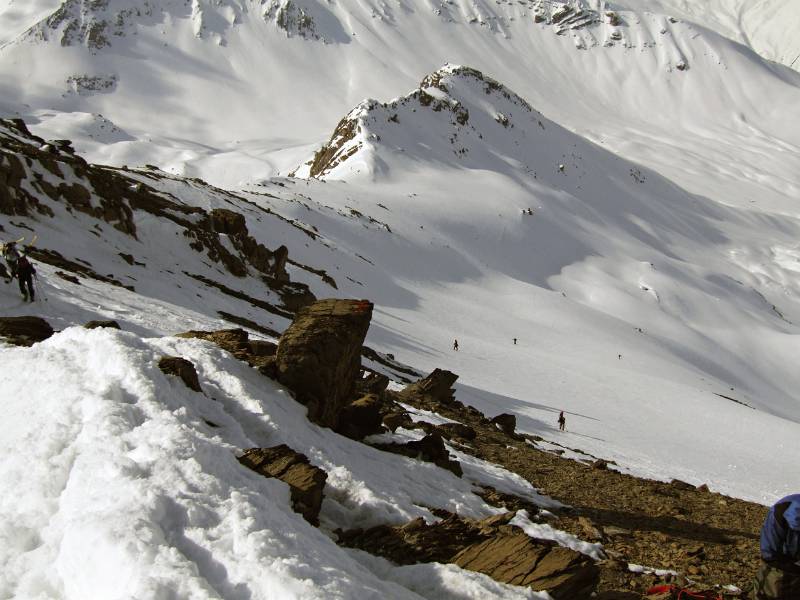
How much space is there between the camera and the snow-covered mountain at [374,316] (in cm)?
553

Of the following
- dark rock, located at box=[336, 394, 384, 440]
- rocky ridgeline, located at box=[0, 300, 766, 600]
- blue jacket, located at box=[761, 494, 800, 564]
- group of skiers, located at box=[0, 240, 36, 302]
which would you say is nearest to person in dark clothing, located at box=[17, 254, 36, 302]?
group of skiers, located at box=[0, 240, 36, 302]

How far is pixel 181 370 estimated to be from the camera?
809 cm

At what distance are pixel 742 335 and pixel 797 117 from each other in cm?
16947

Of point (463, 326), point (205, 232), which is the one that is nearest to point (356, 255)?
point (463, 326)

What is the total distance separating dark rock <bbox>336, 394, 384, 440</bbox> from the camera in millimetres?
10352

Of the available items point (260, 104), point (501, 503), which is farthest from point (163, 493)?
point (260, 104)

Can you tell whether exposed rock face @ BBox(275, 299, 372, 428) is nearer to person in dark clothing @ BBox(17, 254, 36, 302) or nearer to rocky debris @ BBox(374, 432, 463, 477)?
rocky debris @ BBox(374, 432, 463, 477)

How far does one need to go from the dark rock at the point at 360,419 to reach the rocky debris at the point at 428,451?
41 cm

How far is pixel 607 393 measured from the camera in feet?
103

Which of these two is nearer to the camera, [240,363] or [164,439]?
[164,439]

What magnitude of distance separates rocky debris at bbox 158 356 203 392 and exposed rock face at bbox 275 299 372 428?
188 cm

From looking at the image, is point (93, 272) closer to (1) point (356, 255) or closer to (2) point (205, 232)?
(2) point (205, 232)

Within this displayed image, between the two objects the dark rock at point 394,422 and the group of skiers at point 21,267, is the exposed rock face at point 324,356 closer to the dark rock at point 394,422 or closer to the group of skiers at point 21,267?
the dark rock at point 394,422

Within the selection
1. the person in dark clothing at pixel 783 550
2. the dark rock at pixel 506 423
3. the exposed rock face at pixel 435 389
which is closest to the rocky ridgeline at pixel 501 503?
the person in dark clothing at pixel 783 550
